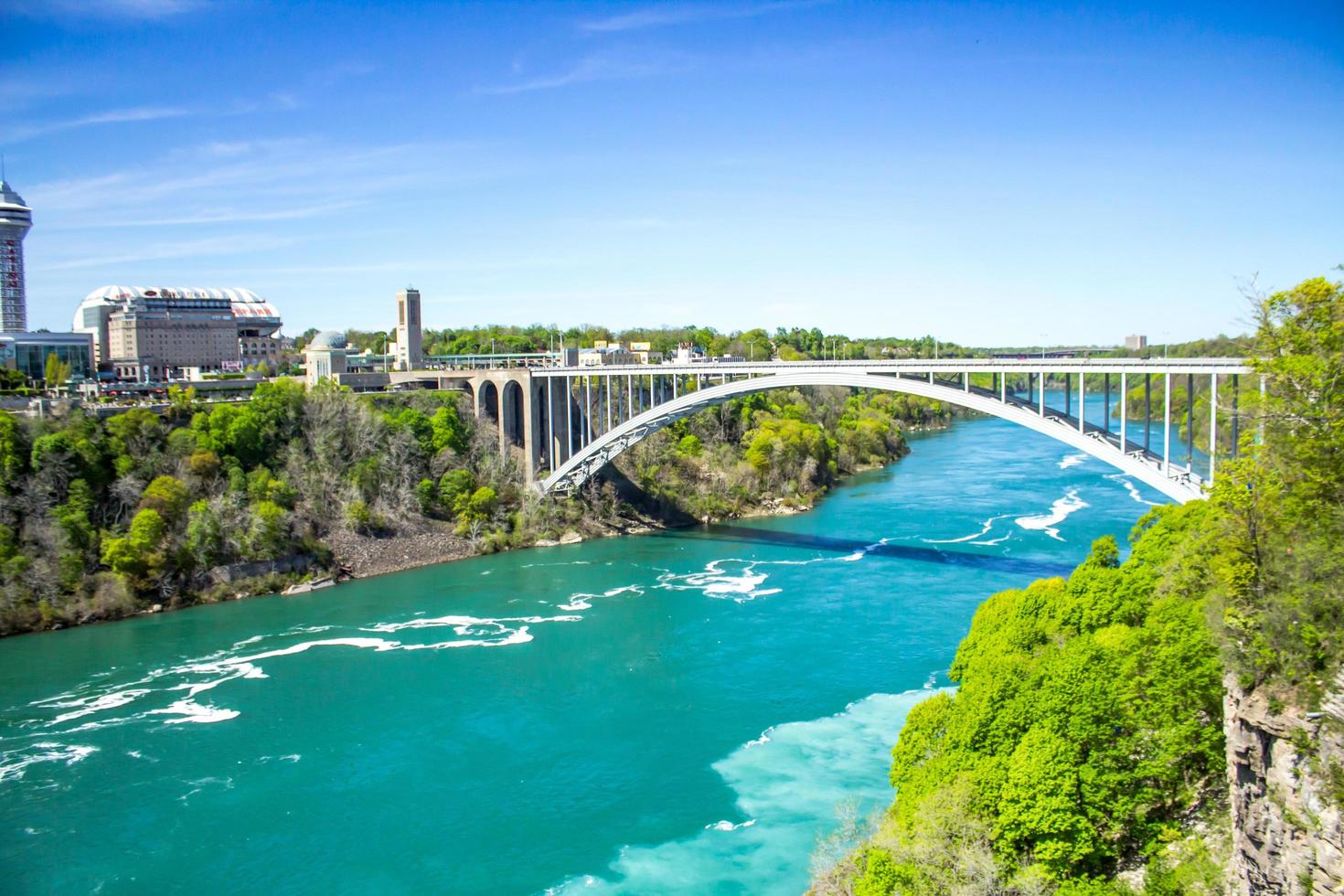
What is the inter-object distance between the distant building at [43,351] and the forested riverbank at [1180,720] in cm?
3715

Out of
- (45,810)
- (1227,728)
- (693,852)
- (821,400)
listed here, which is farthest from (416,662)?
(821,400)

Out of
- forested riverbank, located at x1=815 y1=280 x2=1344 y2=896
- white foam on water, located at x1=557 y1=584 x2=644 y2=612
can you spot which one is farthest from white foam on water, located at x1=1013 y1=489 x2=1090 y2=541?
forested riverbank, located at x1=815 y1=280 x2=1344 y2=896

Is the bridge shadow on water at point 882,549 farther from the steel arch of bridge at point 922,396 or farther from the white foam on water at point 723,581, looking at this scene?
the steel arch of bridge at point 922,396

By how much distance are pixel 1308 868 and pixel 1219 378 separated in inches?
630

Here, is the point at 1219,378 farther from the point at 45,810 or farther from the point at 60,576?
the point at 60,576

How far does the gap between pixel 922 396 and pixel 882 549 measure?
410 centimetres

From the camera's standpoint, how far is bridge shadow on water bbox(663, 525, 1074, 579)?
72.5 feet

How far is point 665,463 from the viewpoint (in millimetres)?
33469

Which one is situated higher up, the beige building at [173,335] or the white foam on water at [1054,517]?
the beige building at [173,335]

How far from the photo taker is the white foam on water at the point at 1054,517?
26.1m

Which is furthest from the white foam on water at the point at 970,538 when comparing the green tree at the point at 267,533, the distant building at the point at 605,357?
the green tree at the point at 267,533

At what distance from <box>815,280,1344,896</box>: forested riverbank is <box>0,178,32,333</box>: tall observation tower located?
4528 cm

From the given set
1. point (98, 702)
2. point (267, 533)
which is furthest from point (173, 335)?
point (98, 702)

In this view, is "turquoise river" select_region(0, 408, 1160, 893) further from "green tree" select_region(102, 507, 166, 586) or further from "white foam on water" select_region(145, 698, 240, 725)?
"green tree" select_region(102, 507, 166, 586)
